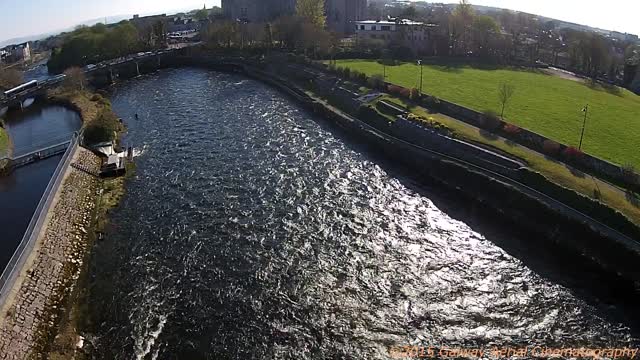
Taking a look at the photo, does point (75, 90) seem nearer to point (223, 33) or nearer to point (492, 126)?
point (223, 33)

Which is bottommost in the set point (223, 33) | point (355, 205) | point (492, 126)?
point (355, 205)

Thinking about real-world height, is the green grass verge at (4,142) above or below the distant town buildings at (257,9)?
below

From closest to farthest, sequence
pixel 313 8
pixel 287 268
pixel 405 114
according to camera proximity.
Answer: pixel 287 268
pixel 405 114
pixel 313 8

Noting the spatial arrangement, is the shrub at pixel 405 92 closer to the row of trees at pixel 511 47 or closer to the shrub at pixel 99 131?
the row of trees at pixel 511 47

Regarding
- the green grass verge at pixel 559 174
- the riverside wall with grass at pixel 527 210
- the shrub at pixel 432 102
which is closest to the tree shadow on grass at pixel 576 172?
the green grass verge at pixel 559 174

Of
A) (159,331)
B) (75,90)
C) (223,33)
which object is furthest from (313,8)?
(159,331)

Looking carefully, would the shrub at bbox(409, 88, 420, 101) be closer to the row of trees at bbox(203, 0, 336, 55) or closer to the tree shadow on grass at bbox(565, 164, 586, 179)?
the tree shadow on grass at bbox(565, 164, 586, 179)
